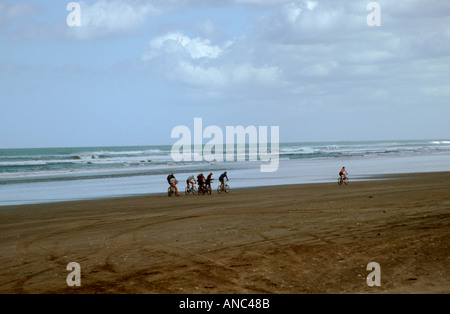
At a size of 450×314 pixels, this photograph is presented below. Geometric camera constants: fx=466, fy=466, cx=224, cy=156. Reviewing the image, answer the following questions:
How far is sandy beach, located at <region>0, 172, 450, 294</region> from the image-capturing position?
7.96m

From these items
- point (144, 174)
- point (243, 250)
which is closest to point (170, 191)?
point (243, 250)

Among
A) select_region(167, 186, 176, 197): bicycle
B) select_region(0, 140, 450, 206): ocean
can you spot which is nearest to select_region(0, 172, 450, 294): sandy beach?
select_region(167, 186, 176, 197): bicycle

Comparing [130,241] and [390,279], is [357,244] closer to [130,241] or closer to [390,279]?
[390,279]

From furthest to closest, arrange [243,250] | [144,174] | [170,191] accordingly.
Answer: [144,174], [170,191], [243,250]

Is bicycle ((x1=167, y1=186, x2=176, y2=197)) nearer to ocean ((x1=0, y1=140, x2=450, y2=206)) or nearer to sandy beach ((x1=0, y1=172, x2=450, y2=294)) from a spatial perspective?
ocean ((x1=0, y1=140, x2=450, y2=206))

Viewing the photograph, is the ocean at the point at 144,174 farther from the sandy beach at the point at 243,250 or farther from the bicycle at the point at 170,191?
the sandy beach at the point at 243,250

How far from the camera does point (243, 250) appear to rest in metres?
10.1

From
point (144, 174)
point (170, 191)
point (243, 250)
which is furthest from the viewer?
point (144, 174)

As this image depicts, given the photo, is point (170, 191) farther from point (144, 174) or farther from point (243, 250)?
point (144, 174)

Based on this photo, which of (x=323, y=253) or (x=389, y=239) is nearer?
(x=323, y=253)
